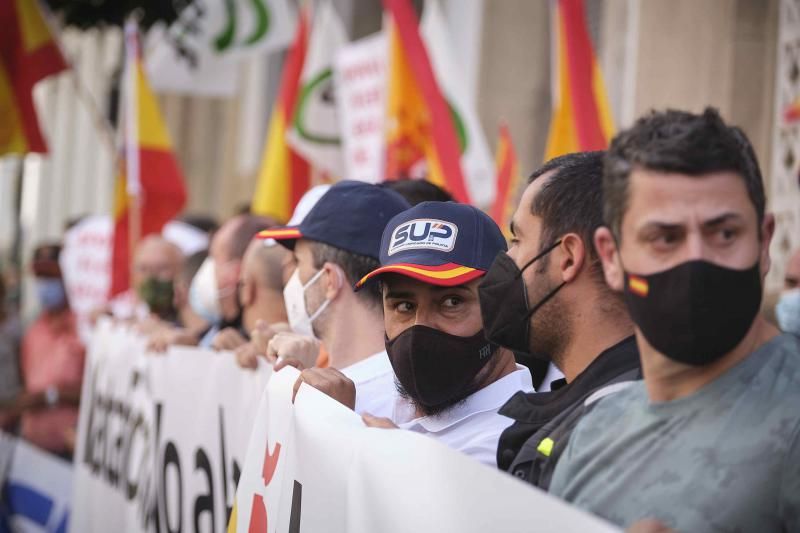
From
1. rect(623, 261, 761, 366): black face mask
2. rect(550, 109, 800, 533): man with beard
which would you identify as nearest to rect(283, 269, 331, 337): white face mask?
rect(550, 109, 800, 533): man with beard

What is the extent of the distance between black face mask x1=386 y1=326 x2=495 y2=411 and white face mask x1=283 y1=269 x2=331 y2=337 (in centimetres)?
87

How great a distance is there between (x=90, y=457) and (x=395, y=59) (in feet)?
9.98

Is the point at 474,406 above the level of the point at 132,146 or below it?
above

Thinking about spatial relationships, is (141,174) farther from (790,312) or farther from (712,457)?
(712,457)

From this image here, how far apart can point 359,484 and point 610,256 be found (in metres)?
0.76

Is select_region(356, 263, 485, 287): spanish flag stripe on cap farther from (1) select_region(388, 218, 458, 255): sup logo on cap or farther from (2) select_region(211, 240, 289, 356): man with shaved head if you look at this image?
(2) select_region(211, 240, 289, 356): man with shaved head

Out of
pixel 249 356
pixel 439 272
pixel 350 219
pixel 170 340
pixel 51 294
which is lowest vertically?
pixel 51 294

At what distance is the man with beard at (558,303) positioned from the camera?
2.87 metres

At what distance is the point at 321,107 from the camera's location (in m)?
9.91

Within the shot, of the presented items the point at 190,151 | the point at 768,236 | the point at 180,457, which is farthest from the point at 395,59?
the point at 190,151

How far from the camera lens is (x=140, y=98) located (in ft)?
34.6

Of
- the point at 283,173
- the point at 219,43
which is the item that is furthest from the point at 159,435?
the point at 219,43

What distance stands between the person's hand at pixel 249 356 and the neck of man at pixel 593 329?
1.66 meters

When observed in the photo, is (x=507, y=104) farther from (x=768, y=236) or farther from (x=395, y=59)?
(x=768, y=236)
